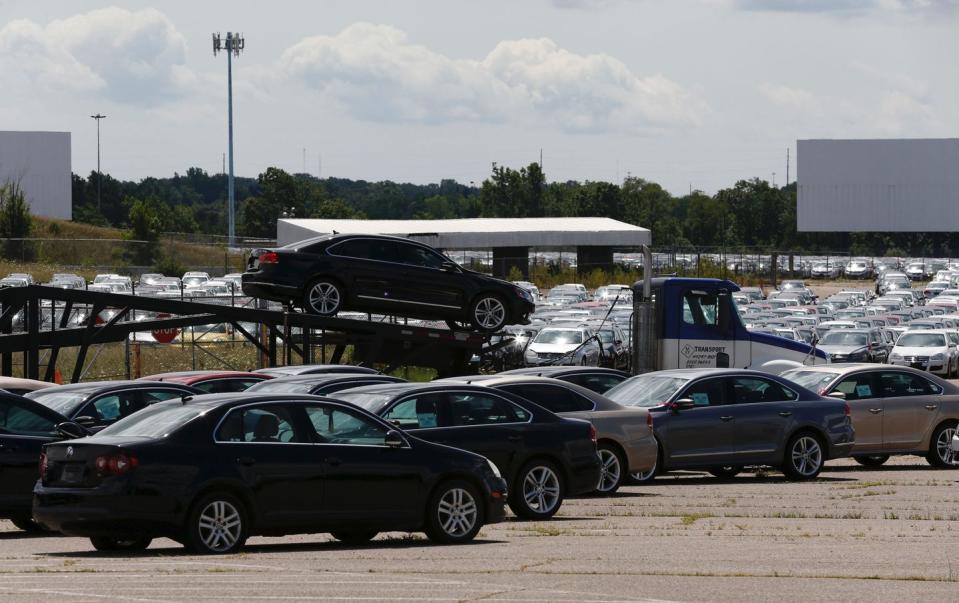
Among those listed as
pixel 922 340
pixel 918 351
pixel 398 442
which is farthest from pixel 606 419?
pixel 922 340

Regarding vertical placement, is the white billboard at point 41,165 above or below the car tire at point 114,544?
above

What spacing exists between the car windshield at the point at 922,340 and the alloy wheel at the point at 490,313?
24919 millimetres

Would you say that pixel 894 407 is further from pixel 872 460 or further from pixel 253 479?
pixel 253 479

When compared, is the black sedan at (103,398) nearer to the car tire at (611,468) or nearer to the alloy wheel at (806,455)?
the car tire at (611,468)

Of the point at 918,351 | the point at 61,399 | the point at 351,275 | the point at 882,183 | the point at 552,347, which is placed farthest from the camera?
the point at 882,183

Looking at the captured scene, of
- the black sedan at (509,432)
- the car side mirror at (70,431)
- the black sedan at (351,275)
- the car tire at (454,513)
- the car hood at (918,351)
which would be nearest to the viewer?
the car tire at (454,513)

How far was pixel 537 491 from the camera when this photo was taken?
16422mm

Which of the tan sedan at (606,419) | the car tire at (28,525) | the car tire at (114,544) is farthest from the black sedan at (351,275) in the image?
the car tire at (114,544)

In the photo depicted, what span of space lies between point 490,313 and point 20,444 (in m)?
13.6

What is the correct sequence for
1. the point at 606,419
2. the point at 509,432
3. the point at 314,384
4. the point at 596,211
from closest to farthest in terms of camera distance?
1. the point at 509,432
2. the point at 606,419
3. the point at 314,384
4. the point at 596,211

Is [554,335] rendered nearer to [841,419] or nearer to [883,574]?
[841,419]

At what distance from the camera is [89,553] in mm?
13281

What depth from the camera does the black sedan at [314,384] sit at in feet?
62.3

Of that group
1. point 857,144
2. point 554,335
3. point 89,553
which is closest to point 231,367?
point 554,335
